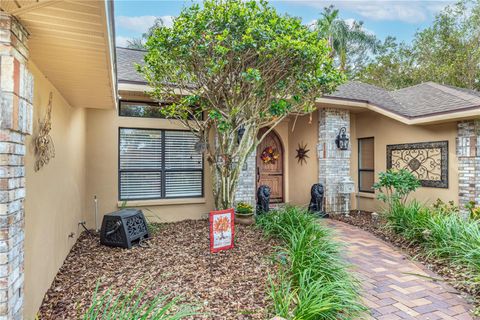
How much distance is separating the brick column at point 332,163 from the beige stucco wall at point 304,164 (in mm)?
269

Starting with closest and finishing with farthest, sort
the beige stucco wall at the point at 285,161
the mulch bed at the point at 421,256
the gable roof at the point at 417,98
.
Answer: the mulch bed at the point at 421,256 → the gable roof at the point at 417,98 → the beige stucco wall at the point at 285,161

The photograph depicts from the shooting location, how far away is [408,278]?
3924 millimetres

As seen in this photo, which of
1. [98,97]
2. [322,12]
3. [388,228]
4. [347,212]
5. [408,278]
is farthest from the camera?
[322,12]

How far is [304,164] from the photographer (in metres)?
8.62

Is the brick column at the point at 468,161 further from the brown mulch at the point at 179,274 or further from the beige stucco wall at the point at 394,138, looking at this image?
the brown mulch at the point at 179,274

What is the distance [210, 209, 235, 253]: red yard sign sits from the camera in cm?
418

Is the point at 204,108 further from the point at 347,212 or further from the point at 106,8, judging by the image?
the point at 347,212

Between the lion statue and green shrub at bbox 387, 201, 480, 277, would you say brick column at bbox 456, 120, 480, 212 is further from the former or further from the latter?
the lion statue

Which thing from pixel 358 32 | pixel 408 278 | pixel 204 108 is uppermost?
pixel 358 32

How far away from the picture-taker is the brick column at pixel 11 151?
6.20 ft

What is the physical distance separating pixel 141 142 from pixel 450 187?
686cm

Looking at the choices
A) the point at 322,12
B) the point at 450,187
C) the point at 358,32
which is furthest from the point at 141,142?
the point at 358,32

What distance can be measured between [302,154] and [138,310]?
264 inches

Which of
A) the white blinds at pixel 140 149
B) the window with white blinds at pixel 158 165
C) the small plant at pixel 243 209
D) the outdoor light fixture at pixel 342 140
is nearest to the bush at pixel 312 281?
the small plant at pixel 243 209
